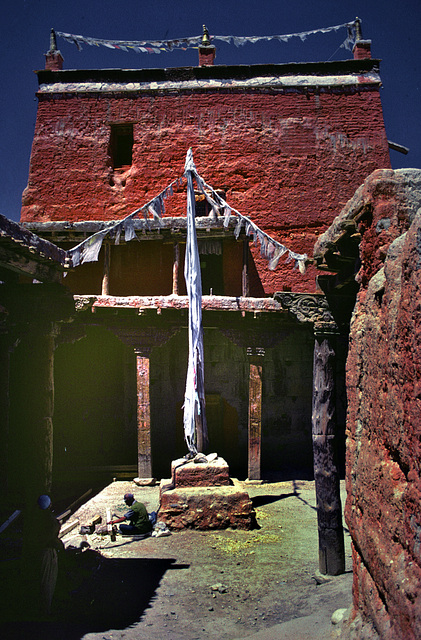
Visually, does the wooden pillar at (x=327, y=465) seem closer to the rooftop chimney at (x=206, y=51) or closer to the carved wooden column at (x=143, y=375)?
the carved wooden column at (x=143, y=375)

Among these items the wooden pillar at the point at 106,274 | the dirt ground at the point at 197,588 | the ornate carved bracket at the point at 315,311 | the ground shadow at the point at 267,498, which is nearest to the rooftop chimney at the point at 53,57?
the wooden pillar at the point at 106,274

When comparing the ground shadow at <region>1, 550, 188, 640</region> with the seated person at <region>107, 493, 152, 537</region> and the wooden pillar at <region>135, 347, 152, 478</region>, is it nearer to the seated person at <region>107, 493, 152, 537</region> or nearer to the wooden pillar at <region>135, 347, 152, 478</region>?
the seated person at <region>107, 493, 152, 537</region>

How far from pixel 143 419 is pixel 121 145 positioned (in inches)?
380

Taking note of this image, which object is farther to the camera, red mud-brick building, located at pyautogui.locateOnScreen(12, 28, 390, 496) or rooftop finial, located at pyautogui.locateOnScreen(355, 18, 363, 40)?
rooftop finial, located at pyautogui.locateOnScreen(355, 18, 363, 40)

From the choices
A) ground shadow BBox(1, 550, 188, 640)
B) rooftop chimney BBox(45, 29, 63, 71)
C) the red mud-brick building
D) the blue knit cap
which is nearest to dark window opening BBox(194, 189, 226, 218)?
the red mud-brick building

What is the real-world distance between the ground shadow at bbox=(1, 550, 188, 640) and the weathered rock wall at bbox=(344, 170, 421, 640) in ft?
10.6

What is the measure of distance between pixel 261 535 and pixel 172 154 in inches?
458

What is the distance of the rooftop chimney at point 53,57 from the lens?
15.2 metres

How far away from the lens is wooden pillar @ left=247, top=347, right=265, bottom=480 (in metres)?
11.0

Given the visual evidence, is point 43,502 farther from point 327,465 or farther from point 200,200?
point 200,200

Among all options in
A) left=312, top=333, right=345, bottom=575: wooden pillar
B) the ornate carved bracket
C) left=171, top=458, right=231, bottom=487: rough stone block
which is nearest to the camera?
left=312, top=333, right=345, bottom=575: wooden pillar

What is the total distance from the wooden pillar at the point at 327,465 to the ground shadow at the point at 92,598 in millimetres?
2117

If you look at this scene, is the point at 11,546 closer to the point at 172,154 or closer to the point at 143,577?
the point at 143,577

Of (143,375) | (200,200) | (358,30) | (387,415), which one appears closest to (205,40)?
(358,30)
